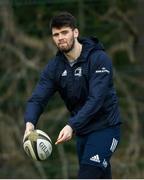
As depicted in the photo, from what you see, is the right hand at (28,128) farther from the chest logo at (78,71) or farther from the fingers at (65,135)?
the chest logo at (78,71)

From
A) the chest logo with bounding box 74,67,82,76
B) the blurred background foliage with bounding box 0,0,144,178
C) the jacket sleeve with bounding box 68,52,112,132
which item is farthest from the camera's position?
the blurred background foliage with bounding box 0,0,144,178

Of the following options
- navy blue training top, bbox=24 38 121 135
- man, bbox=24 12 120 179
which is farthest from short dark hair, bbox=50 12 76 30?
navy blue training top, bbox=24 38 121 135

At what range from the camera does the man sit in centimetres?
669

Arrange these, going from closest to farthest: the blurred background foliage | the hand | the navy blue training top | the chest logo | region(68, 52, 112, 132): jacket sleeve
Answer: the hand
region(68, 52, 112, 132): jacket sleeve
the navy blue training top
the chest logo
the blurred background foliage

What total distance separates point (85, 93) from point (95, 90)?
0.25 m

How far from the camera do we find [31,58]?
11.4 metres

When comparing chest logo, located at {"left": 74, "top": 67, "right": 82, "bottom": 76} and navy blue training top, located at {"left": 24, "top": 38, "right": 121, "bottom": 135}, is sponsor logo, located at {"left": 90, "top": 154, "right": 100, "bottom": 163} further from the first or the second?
chest logo, located at {"left": 74, "top": 67, "right": 82, "bottom": 76}

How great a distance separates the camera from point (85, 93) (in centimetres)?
687

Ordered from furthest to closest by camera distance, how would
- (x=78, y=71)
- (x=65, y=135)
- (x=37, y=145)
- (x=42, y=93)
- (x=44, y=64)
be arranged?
(x=44, y=64), (x=42, y=93), (x=78, y=71), (x=37, y=145), (x=65, y=135)

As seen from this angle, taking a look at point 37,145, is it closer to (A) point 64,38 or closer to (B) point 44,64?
(A) point 64,38

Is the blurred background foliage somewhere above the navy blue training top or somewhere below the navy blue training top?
below

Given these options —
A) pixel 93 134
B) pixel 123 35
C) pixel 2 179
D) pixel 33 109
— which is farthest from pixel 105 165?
pixel 123 35

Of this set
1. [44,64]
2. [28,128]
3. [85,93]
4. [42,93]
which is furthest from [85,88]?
[44,64]

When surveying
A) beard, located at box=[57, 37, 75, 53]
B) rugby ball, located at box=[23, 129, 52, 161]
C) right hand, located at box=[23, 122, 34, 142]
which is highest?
beard, located at box=[57, 37, 75, 53]
